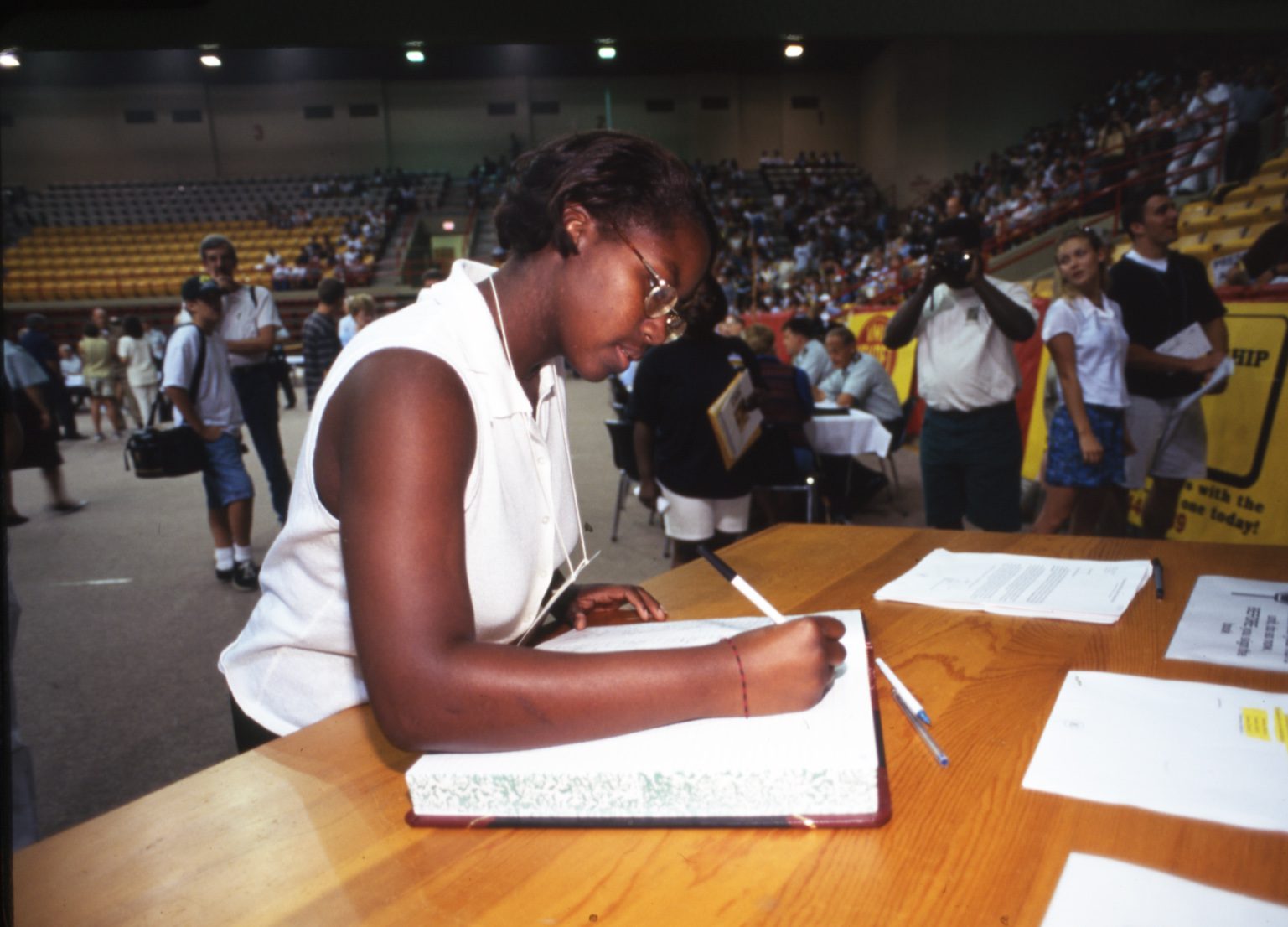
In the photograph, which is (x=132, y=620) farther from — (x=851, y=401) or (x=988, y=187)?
(x=988, y=187)

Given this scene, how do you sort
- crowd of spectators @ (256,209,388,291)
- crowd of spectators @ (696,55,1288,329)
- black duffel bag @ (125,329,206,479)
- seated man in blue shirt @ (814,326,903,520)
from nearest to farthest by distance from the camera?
black duffel bag @ (125,329,206,479) → seated man in blue shirt @ (814,326,903,520) → crowd of spectators @ (696,55,1288,329) → crowd of spectators @ (256,209,388,291)

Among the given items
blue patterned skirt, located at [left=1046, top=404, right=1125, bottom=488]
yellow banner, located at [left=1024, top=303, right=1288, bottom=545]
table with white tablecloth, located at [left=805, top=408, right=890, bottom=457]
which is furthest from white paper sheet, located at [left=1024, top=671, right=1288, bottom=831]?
table with white tablecloth, located at [left=805, top=408, right=890, bottom=457]

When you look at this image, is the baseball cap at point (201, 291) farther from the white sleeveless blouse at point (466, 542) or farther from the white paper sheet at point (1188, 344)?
the white paper sheet at point (1188, 344)

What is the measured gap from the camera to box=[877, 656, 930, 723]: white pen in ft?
2.48

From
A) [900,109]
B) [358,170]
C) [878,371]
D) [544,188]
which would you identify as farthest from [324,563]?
[358,170]

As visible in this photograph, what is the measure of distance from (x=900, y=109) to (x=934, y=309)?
55.0ft

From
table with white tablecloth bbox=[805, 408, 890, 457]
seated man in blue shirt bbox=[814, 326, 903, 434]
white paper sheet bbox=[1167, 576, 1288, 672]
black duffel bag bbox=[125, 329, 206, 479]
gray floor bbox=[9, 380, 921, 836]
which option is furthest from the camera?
seated man in blue shirt bbox=[814, 326, 903, 434]

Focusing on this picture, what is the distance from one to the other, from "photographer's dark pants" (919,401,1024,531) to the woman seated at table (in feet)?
6.52

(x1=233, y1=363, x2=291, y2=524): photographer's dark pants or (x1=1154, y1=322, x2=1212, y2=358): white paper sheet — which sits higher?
(x1=1154, y1=322, x2=1212, y2=358): white paper sheet

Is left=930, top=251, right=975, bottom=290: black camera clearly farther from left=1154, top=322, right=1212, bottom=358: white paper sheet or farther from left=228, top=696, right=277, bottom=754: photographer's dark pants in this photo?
left=228, top=696, right=277, bottom=754: photographer's dark pants

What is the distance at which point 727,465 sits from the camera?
9.34 ft

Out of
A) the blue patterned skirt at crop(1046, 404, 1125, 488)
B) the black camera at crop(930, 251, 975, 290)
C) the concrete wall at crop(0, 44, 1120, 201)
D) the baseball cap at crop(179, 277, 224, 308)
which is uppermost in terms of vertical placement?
the concrete wall at crop(0, 44, 1120, 201)

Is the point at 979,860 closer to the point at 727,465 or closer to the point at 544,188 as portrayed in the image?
the point at 544,188

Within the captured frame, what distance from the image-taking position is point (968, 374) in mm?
2654
